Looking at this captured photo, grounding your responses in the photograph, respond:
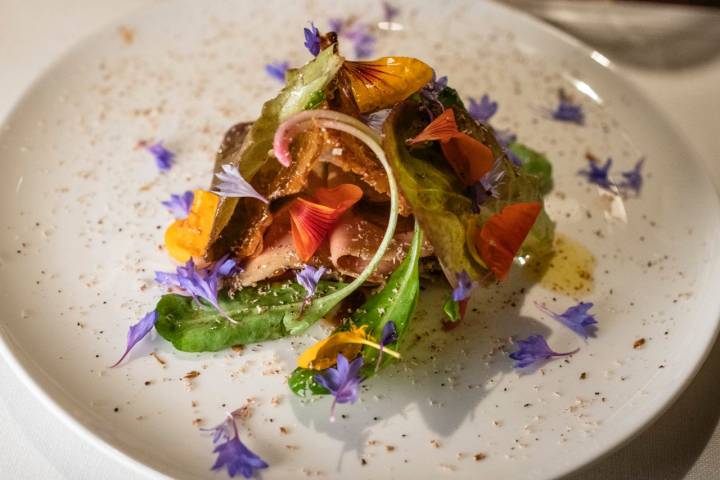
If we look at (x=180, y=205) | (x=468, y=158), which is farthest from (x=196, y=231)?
(x=468, y=158)

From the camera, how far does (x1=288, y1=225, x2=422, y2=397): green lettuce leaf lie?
1.85 meters

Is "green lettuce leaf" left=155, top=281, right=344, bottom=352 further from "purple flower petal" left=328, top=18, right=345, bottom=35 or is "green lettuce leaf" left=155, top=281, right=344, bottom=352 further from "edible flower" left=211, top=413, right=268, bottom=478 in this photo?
"purple flower petal" left=328, top=18, right=345, bottom=35

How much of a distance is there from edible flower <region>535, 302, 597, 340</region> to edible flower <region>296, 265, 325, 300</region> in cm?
67

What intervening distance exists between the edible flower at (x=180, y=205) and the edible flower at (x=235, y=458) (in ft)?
2.72

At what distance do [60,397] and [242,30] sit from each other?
175 centimetres

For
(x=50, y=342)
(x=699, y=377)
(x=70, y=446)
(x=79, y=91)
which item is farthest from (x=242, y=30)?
(x=699, y=377)

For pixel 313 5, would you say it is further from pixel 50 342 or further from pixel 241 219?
pixel 50 342

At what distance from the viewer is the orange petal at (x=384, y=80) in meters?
1.98

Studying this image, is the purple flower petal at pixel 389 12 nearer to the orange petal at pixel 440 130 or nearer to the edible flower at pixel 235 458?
the orange petal at pixel 440 130

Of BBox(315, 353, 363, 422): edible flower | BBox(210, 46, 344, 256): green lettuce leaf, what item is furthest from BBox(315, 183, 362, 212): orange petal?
BBox(315, 353, 363, 422): edible flower

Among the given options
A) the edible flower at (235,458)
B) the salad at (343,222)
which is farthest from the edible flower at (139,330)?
the edible flower at (235,458)

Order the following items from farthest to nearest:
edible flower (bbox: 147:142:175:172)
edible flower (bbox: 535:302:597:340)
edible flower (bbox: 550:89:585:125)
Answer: edible flower (bbox: 550:89:585:125) < edible flower (bbox: 147:142:175:172) < edible flower (bbox: 535:302:597:340)

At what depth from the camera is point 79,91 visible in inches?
105

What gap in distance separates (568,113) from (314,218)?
120 cm
